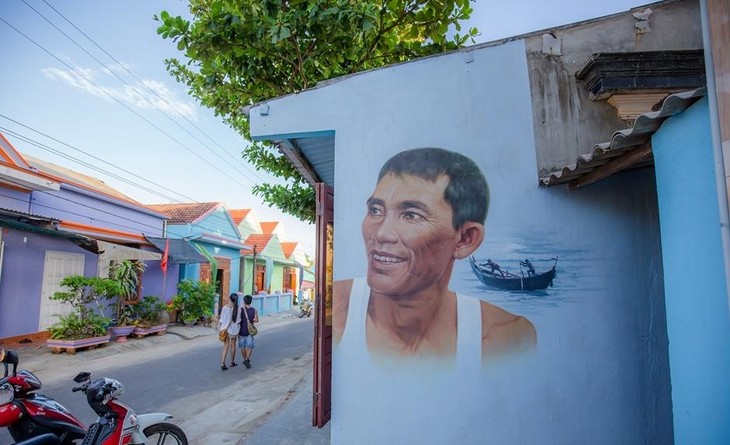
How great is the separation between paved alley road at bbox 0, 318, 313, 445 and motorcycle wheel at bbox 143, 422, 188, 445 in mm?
738

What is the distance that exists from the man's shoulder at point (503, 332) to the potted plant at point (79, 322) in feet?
33.8

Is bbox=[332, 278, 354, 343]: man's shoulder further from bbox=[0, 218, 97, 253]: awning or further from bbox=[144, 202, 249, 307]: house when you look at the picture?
bbox=[144, 202, 249, 307]: house

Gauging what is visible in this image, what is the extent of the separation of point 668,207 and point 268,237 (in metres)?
26.2

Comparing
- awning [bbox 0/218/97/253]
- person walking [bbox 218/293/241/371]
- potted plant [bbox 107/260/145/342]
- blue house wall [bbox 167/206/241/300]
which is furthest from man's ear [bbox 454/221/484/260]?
blue house wall [bbox 167/206/241/300]

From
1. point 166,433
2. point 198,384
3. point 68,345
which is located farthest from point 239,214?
point 166,433

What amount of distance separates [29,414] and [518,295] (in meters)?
4.39

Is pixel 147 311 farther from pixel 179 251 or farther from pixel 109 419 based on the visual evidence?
pixel 109 419

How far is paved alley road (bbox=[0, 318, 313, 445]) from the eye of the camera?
563cm

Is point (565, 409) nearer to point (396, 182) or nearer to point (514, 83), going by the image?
point (396, 182)

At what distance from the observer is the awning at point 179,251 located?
14828 millimetres

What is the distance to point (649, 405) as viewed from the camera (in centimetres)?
378

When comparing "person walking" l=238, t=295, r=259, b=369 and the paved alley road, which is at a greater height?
"person walking" l=238, t=295, r=259, b=369

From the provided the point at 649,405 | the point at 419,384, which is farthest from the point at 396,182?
the point at 649,405

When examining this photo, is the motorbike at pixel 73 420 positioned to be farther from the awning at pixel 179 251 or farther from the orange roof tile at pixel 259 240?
the orange roof tile at pixel 259 240
